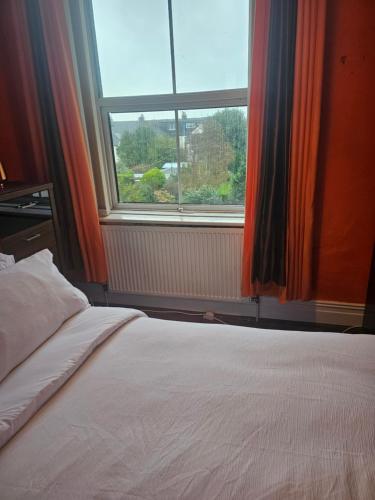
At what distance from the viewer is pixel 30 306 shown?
1.27m

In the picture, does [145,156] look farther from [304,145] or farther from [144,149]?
[304,145]

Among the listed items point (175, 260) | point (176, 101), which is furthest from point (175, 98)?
point (175, 260)

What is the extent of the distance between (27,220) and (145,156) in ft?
3.01

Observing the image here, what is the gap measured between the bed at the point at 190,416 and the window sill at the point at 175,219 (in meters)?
1.06

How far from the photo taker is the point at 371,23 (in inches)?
70.6

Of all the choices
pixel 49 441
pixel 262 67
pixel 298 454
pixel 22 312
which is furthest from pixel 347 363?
pixel 262 67

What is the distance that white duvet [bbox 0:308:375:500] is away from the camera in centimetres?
81

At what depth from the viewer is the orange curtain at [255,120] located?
183cm

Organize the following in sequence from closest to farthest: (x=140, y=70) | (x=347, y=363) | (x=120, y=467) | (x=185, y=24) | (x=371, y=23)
A: (x=120, y=467) < (x=347, y=363) < (x=371, y=23) < (x=185, y=24) < (x=140, y=70)

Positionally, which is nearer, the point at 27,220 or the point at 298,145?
the point at 298,145

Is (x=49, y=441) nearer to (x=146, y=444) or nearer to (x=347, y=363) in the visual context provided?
(x=146, y=444)

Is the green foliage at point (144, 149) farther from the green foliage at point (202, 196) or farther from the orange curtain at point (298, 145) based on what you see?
the orange curtain at point (298, 145)

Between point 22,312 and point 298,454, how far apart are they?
3.14 feet

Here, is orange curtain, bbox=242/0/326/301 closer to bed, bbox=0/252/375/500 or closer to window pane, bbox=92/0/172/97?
window pane, bbox=92/0/172/97
